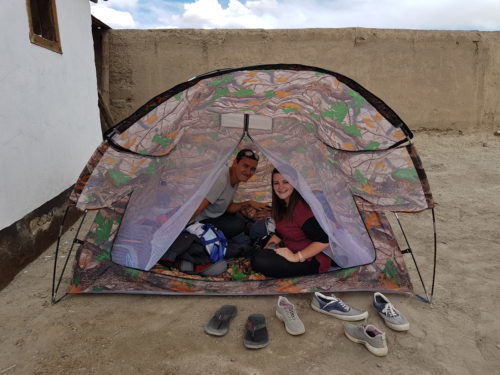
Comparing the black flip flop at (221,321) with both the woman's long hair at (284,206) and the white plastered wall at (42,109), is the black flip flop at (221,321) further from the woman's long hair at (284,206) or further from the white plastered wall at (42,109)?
the white plastered wall at (42,109)

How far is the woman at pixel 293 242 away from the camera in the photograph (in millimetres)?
2629


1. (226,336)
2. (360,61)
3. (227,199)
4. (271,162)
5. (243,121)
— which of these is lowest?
(226,336)

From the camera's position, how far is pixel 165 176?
296 cm

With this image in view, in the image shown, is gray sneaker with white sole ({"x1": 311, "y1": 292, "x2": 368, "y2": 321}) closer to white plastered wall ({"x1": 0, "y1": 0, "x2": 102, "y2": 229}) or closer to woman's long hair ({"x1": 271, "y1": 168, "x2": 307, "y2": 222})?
woman's long hair ({"x1": 271, "y1": 168, "x2": 307, "y2": 222})

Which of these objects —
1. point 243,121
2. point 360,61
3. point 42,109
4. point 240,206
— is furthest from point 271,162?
point 360,61

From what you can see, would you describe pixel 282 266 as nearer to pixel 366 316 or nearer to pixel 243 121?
pixel 366 316

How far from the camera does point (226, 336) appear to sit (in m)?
2.25

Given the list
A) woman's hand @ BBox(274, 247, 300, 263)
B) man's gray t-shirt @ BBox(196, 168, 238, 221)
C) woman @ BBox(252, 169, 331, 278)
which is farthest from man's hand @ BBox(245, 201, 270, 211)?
woman's hand @ BBox(274, 247, 300, 263)

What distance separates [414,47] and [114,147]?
19.5ft

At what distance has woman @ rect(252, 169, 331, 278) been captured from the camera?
104 inches

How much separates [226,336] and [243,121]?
1.64m

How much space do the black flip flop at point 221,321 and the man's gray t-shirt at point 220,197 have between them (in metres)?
0.91

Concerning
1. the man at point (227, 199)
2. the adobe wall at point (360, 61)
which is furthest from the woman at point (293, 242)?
the adobe wall at point (360, 61)

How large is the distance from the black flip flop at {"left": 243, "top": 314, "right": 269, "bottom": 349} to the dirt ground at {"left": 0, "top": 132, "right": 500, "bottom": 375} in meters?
Result: 0.03
